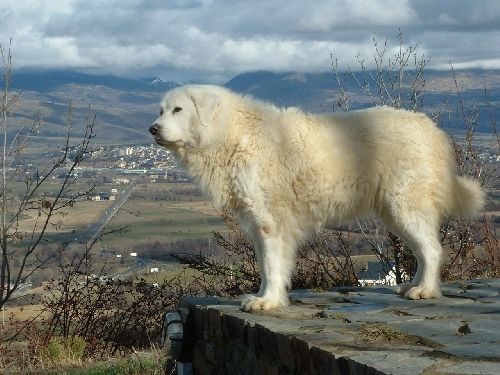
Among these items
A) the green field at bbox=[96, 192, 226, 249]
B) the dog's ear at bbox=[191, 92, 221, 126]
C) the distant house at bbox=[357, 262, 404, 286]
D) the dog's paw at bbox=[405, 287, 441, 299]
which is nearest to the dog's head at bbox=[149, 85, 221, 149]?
the dog's ear at bbox=[191, 92, 221, 126]

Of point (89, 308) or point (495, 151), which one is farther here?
point (495, 151)

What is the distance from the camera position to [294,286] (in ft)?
27.3

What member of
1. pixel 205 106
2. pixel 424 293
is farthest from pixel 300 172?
pixel 424 293

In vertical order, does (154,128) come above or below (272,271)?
above

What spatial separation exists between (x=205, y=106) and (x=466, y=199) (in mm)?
2396

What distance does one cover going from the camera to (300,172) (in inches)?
226

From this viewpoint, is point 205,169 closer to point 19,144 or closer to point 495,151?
point 19,144

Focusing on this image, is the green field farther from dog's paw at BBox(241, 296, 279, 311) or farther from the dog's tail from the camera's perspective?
dog's paw at BBox(241, 296, 279, 311)

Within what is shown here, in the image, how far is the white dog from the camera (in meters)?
5.70

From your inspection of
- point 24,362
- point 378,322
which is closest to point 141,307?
point 24,362

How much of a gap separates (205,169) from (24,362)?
352cm

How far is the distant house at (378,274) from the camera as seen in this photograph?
879cm

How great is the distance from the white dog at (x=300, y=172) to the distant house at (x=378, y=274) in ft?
9.45

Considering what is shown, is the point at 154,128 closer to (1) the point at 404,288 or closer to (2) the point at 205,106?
(2) the point at 205,106
